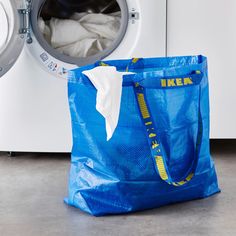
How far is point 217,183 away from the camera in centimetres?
216

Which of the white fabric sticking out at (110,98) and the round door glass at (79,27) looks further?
the round door glass at (79,27)

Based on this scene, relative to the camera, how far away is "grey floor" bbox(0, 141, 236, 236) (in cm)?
183

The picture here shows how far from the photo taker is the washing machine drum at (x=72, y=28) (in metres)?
2.33

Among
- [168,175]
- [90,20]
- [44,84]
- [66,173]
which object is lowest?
[66,173]

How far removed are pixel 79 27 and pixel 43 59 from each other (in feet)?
0.64

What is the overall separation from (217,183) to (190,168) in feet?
0.72

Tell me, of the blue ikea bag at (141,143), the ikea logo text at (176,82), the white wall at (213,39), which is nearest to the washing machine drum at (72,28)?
the white wall at (213,39)

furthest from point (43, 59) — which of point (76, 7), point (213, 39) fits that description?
point (213, 39)

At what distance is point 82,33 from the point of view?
2.48 metres

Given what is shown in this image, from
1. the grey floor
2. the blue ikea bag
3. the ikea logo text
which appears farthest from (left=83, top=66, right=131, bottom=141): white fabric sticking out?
the grey floor

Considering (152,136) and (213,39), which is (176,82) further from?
(213,39)

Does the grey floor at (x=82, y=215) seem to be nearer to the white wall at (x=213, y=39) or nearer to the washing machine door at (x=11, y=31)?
the white wall at (x=213, y=39)

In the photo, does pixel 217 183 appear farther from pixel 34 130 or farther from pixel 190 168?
pixel 34 130

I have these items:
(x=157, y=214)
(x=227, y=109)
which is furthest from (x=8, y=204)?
(x=227, y=109)
